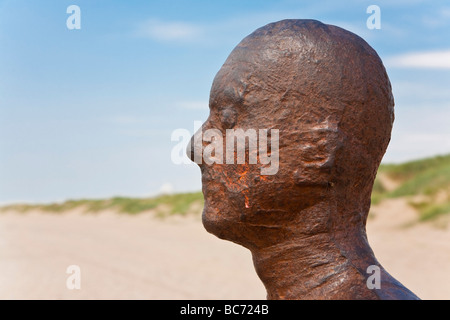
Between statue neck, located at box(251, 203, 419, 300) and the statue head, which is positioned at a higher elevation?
the statue head

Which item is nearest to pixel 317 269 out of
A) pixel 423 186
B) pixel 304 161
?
pixel 304 161

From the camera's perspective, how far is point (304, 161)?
10.9 ft

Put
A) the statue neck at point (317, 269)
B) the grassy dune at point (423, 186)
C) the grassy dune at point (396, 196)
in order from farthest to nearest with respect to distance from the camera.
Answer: the grassy dune at point (396, 196) < the grassy dune at point (423, 186) < the statue neck at point (317, 269)

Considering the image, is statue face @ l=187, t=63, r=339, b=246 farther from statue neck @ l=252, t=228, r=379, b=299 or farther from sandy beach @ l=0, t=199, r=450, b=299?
sandy beach @ l=0, t=199, r=450, b=299

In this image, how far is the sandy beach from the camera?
11.1 metres

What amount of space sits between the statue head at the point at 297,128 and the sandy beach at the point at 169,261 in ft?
23.8


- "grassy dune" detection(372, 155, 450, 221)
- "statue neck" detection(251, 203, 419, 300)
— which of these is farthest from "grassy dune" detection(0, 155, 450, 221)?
"statue neck" detection(251, 203, 419, 300)

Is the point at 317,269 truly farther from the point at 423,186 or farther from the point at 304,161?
the point at 423,186

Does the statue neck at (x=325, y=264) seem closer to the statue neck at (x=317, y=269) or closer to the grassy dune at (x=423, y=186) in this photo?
the statue neck at (x=317, y=269)

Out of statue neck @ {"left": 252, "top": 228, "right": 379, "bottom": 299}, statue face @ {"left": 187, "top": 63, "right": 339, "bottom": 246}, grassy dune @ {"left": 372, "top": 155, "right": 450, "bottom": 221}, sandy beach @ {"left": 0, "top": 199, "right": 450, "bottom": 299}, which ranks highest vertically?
statue face @ {"left": 187, "top": 63, "right": 339, "bottom": 246}

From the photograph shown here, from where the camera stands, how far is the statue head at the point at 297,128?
332cm

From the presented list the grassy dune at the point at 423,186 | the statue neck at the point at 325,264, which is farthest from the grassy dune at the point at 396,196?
the statue neck at the point at 325,264

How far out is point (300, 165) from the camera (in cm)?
331

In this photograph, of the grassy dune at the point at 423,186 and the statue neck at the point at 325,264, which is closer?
the statue neck at the point at 325,264
